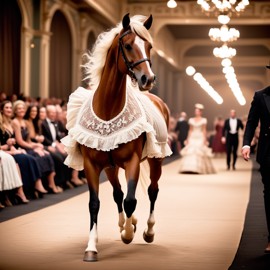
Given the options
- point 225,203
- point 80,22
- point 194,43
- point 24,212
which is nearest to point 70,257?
point 24,212

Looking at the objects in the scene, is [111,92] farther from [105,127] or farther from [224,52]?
[224,52]

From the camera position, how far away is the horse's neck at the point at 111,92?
6.68 meters

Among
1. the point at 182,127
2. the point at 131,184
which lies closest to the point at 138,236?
the point at 131,184

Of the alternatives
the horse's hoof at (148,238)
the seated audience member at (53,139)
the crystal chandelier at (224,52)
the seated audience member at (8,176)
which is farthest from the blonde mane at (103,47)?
the crystal chandelier at (224,52)

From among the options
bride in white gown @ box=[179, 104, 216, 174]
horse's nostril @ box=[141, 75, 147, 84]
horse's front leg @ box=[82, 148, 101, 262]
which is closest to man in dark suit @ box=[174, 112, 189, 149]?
bride in white gown @ box=[179, 104, 216, 174]

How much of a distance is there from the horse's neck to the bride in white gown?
12821 mm

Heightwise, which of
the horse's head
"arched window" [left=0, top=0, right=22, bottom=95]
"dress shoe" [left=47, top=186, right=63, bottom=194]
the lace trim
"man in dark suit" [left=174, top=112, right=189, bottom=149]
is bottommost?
"dress shoe" [left=47, top=186, right=63, bottom=194]

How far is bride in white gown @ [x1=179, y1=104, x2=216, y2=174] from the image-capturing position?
1950 cm

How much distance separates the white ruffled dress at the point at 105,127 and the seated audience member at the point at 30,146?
4.84 meters

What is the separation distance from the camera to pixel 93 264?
6.26 metres

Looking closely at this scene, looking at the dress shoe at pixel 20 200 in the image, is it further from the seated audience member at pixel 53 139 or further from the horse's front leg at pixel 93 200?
the horse's front leg at pixel 93 200

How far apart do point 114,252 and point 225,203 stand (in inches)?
202

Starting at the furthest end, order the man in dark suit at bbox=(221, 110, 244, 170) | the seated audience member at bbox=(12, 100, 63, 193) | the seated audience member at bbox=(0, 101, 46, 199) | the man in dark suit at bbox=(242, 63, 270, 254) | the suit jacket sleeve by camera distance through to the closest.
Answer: the man in dark suit at bbox=(221, 110, 244, 170) < the seated audience member at bbox=(12, 100, 63, 193) < the seated audience member at bbox=(0, 101, 46, 199) < the suit jacket sleeve < the man in dark suit at bbox=(242, 63, 270, 254)

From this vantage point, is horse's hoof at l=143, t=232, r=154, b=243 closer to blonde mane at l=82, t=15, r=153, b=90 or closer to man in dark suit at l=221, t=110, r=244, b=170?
blonde mane at l=82, t=15, r=153, b=90
